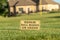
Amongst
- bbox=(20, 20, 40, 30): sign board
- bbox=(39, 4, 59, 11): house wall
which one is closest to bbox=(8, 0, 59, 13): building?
bbox=(39, 4, 59, 11): house wall

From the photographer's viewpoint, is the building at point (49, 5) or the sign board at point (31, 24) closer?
the sign board at point (31, 24)

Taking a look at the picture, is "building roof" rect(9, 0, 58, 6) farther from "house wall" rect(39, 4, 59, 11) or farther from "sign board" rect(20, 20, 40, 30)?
"sign board" rect(20, 20, 40, 30)

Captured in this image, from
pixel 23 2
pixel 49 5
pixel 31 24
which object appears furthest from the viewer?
pixel 49 5

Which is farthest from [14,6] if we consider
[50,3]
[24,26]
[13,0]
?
[24,26]

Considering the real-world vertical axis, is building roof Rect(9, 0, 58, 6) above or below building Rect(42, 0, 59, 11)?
above

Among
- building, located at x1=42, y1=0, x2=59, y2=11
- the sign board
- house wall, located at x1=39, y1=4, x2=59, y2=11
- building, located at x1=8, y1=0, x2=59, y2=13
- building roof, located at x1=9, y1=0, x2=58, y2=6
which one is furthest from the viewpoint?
building, located at x1=42, y1=0, x2=59, y2=11

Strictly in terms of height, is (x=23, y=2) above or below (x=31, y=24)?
below

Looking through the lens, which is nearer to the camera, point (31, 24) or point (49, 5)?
point (31, 24)

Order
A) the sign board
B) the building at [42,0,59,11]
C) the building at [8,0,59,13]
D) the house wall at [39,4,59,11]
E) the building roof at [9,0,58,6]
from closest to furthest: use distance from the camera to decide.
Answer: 1. the sign board
2. the building at [8,0,59,13]
3. the building roof at [9,0,58,6]
4. the house wall at [39,4,59,11]
5. the building at [42,0,59,11]

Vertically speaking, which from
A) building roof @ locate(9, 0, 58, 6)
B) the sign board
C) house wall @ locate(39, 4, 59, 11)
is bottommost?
house wall @ locate(39, 4, 59, 11)

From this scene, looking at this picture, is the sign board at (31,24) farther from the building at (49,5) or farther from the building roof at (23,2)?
the building at (49,5)

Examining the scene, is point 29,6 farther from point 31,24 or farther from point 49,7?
point 31,24

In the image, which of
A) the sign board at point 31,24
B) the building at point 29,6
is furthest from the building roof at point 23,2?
the sign board at point 31,24

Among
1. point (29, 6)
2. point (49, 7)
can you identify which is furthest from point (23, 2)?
point (49, 7)
